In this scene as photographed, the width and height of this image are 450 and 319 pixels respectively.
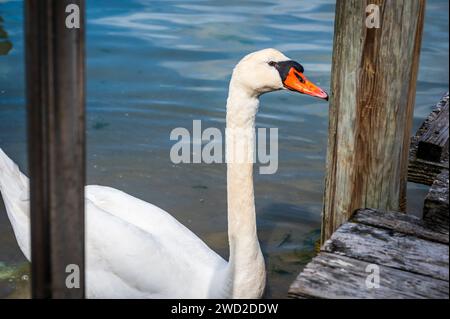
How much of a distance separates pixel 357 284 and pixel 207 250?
4.37ft

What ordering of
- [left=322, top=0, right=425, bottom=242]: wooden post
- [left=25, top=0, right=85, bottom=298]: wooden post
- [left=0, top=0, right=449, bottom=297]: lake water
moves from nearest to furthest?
[left=25, top=0, right=85, bottom=298]: wooden post < [left=322, top=0, right=425, bottom=242]: wooden post < [left=0, top=0, right=449, bottom=297]: lake water

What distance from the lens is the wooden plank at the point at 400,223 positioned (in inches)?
118

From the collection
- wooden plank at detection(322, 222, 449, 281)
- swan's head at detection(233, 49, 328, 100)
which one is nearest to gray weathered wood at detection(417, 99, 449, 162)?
swan's head at detection(233, 49, 328, 100)

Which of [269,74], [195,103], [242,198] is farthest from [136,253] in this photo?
[195,103]

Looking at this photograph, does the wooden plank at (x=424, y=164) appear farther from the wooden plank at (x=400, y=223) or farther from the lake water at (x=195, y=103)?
the lake water at (x=195, y=103)

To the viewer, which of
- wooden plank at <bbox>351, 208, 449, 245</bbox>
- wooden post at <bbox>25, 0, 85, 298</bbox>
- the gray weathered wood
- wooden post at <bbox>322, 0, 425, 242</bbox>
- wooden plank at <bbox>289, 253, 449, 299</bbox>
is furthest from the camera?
the gray weathered wood

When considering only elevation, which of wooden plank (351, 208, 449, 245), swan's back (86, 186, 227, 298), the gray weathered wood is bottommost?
swan's back (86, 186, 227, 298)

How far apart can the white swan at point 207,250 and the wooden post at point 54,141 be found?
5.72ft

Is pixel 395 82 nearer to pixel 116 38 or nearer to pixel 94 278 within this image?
pixel 94 278

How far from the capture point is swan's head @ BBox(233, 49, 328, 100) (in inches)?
137

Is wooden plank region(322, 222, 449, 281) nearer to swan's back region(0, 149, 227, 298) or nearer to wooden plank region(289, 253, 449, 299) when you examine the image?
wooden plank region(289, 253, 449, 299)

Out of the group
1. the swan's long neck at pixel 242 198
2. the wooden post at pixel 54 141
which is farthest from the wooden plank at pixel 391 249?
the wooden post at pixel 54 141

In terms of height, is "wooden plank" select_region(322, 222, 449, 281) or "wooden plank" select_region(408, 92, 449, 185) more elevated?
"wooden plank" select_region(408, 92, 449, 185)

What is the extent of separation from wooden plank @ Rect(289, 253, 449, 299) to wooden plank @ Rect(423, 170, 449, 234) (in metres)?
0.42
